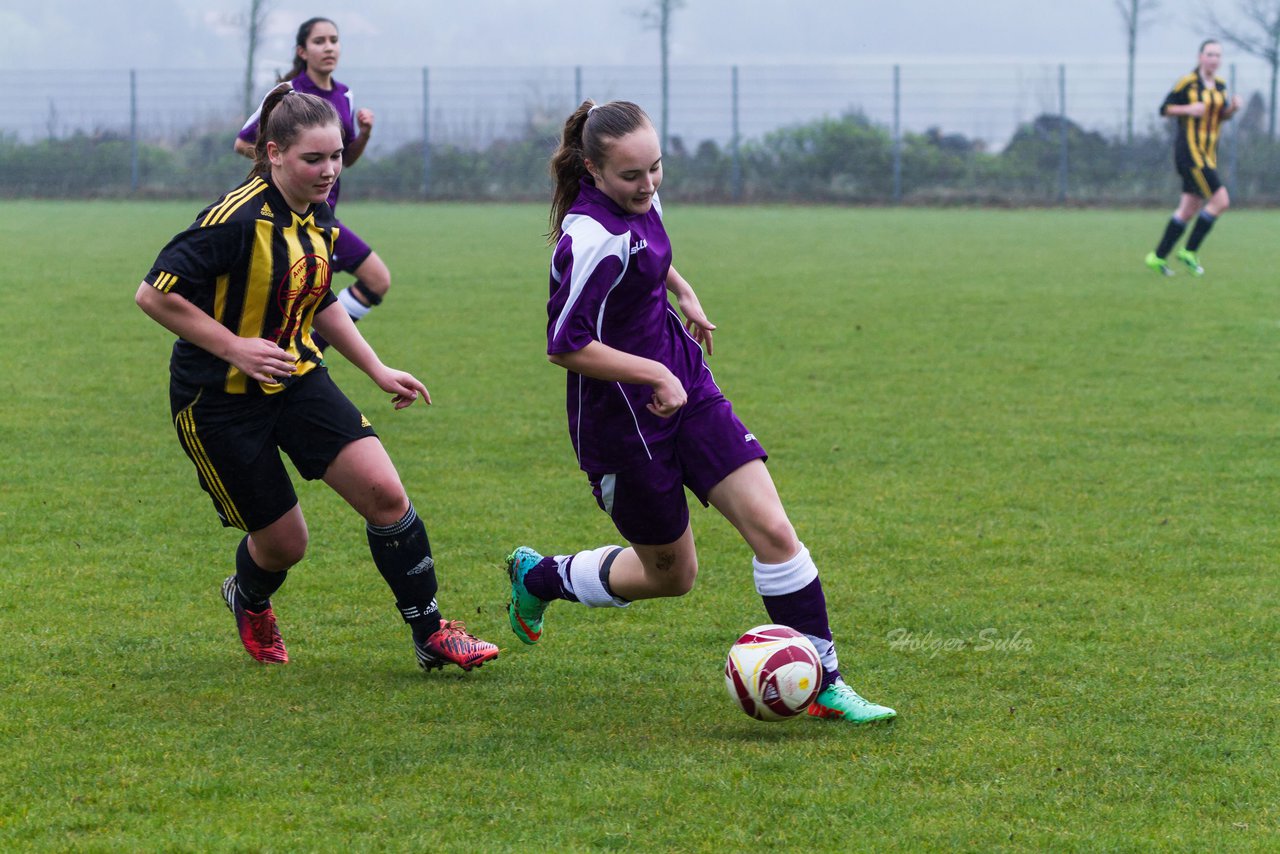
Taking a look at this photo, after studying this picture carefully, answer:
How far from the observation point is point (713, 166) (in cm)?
3462

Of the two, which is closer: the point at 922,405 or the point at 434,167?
the point at 922,405

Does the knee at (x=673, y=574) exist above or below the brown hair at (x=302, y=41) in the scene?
below

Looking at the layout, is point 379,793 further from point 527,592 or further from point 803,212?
point 803,212

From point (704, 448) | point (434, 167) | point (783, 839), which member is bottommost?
point (783, 839)

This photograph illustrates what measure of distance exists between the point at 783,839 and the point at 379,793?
3.04 feet

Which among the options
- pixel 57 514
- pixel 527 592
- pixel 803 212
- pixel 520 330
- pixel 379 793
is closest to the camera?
pixel 379 793

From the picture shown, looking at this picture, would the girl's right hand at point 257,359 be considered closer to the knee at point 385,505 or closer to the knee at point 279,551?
the knee at point 385,505

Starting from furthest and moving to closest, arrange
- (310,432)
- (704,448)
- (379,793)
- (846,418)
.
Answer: (846,418) < (310,432) < (704,448) < (379,793)

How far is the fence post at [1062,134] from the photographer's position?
3369cm

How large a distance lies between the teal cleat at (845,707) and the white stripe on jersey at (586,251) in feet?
3.90

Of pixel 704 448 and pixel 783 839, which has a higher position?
pixel 704 448

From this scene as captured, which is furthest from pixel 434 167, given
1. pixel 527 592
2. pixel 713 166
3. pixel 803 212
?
pixel 527 592

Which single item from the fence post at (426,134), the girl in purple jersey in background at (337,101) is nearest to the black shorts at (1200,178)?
the girl in purple jersey in background at (337,101)

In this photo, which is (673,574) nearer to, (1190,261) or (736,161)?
(1190,261)
